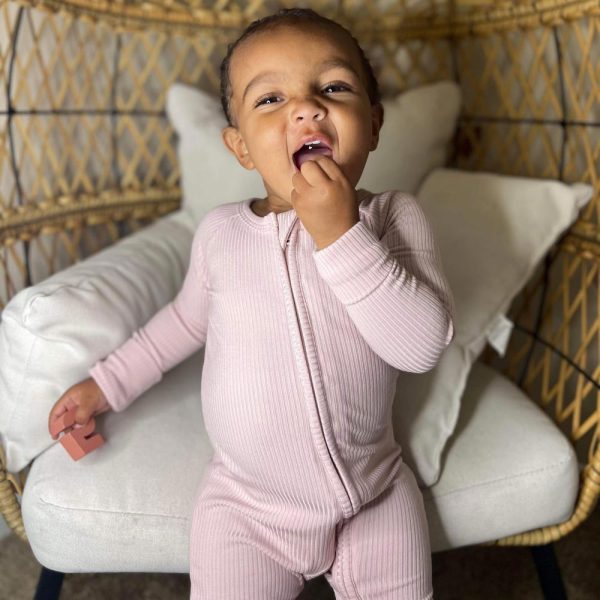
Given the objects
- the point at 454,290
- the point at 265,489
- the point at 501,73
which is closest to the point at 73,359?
the point at 265,489

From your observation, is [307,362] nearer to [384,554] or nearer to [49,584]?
[384,554]

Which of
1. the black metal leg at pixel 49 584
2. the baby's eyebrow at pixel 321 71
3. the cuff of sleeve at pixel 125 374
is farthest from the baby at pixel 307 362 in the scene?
the black metal leg at pixel 49 584

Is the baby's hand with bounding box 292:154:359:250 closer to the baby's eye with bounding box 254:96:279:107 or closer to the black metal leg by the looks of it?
the baby's eye with bounding box 254:96:279:107

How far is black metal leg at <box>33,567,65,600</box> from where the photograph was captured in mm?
902

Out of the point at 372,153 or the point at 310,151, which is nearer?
the point at 310,151

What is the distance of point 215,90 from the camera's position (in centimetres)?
139

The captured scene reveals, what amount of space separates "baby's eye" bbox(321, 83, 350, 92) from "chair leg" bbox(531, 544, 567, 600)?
69 centimetres

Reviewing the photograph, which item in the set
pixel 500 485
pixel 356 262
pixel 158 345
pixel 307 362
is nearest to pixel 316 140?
pixel 356 262

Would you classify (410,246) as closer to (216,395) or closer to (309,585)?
(216,395)

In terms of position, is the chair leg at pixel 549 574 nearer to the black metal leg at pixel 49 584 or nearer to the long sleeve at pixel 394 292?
the long sleeve at pixel 394 292

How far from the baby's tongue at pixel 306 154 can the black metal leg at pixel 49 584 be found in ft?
2.02

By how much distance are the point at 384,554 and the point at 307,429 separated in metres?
0.16

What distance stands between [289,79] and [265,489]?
1.49 ft

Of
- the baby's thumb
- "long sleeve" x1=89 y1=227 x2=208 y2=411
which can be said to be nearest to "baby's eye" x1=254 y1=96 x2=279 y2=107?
"long sleeve" x1=89 y1=227 x2=208 y2=411
